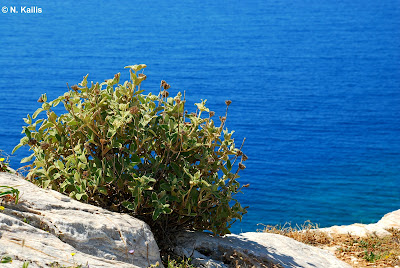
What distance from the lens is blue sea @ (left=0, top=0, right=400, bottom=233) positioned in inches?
443

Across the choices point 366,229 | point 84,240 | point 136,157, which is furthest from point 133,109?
point 366,229

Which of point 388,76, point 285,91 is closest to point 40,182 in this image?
point 285,91

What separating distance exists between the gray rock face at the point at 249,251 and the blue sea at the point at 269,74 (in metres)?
4.36

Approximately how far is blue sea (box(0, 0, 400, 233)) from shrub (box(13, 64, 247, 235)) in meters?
5.62

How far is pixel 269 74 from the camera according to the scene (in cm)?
1884

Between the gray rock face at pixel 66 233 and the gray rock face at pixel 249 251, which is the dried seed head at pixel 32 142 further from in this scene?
the gray rock face at pixel 249 251

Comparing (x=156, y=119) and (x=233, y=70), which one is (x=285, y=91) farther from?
(x=156, y=119)

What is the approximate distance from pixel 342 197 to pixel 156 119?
7.46m

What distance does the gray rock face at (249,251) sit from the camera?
14.2 feet

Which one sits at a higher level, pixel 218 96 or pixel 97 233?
pixel 218 96

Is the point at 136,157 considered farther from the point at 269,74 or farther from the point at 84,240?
the point at 269,74

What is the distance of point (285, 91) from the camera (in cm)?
1712

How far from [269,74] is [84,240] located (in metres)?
16.0

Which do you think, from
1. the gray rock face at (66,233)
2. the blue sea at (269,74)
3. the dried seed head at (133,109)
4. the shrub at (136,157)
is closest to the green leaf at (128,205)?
the shrub at (136,157)
